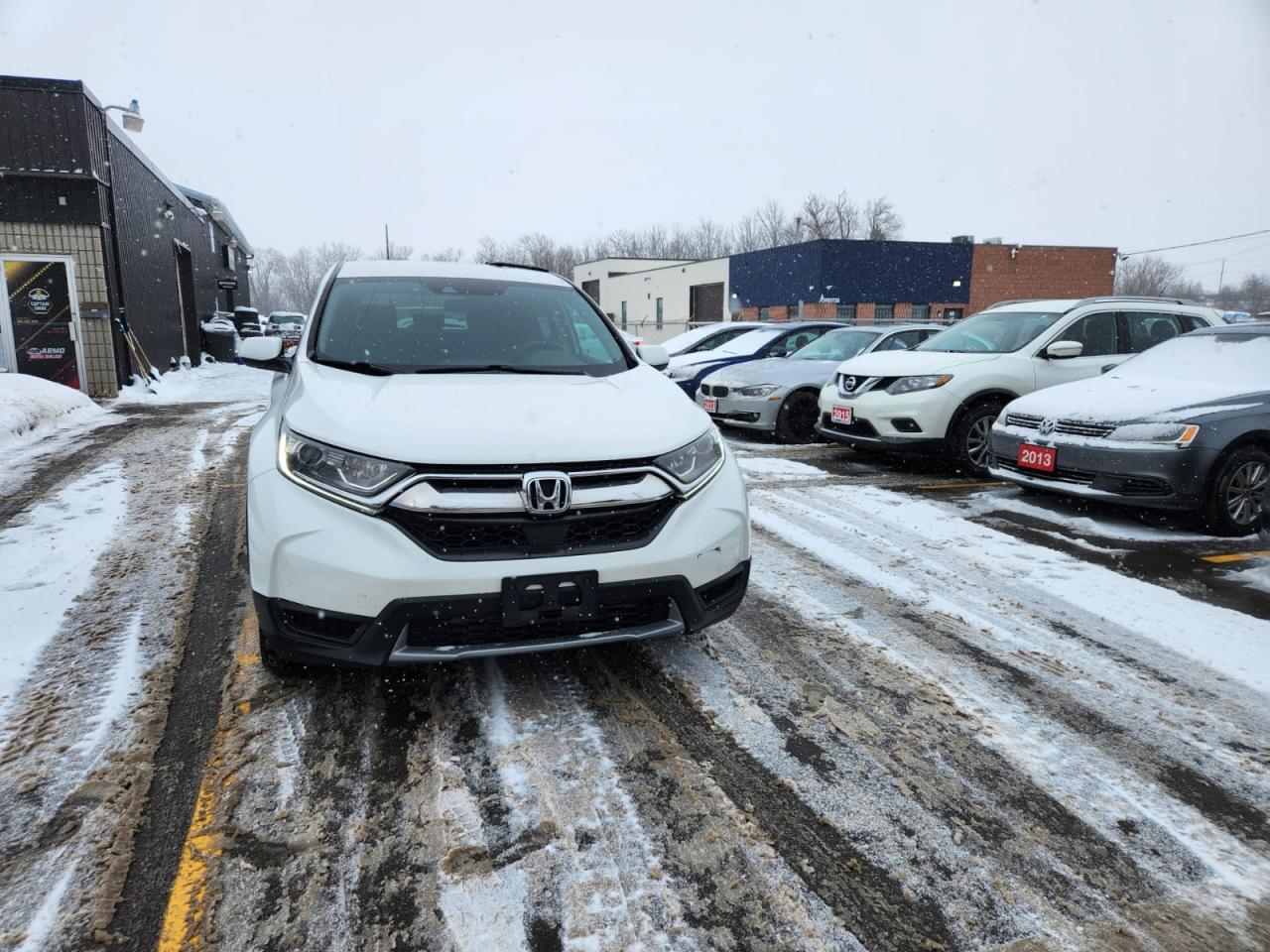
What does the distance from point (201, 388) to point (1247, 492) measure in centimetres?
1751

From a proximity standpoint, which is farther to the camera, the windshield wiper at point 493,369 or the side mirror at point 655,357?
the side mirror at point 655,357

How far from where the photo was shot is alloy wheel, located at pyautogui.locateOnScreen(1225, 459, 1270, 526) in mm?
5176

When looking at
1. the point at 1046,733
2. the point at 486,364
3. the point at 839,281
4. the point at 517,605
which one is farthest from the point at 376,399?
the point at 839,281

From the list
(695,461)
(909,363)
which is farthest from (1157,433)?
(695,461)

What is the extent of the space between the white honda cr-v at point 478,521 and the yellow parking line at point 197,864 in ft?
1.32

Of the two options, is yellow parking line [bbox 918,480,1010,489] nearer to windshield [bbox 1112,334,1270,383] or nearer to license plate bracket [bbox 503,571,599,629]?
windshield [bbox 1112,334,1270,383]

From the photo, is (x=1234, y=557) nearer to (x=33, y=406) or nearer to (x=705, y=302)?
(x=33, y=406)

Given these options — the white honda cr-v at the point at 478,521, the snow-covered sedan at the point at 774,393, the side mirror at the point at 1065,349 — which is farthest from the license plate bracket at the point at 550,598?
the snow-covered sedan at the point at 774,393

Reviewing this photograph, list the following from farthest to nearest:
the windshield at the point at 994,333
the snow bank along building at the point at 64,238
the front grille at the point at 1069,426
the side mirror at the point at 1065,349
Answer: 1. the snow bank along building at the point at 64,238
2. the windshield at the point at 994,333
3. the side mirror at the point at 1065,349
4. the front grille at the point at 1069,426

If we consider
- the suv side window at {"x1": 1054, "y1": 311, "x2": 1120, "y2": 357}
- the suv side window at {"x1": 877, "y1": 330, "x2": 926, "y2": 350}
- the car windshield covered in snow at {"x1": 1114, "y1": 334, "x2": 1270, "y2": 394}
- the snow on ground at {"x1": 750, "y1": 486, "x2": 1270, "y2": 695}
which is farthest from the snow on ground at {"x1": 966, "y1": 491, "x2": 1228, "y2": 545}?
the suv side window at {"x1": 877, "y1": 330, "x2": 926, "y2": 350}

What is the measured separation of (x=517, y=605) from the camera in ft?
7.81

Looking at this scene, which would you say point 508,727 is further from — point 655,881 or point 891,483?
point 891,483

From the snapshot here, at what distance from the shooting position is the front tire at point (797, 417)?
9094 millimetres

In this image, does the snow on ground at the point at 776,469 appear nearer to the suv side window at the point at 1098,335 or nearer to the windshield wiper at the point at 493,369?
the suv side window at the point at 1098,335
